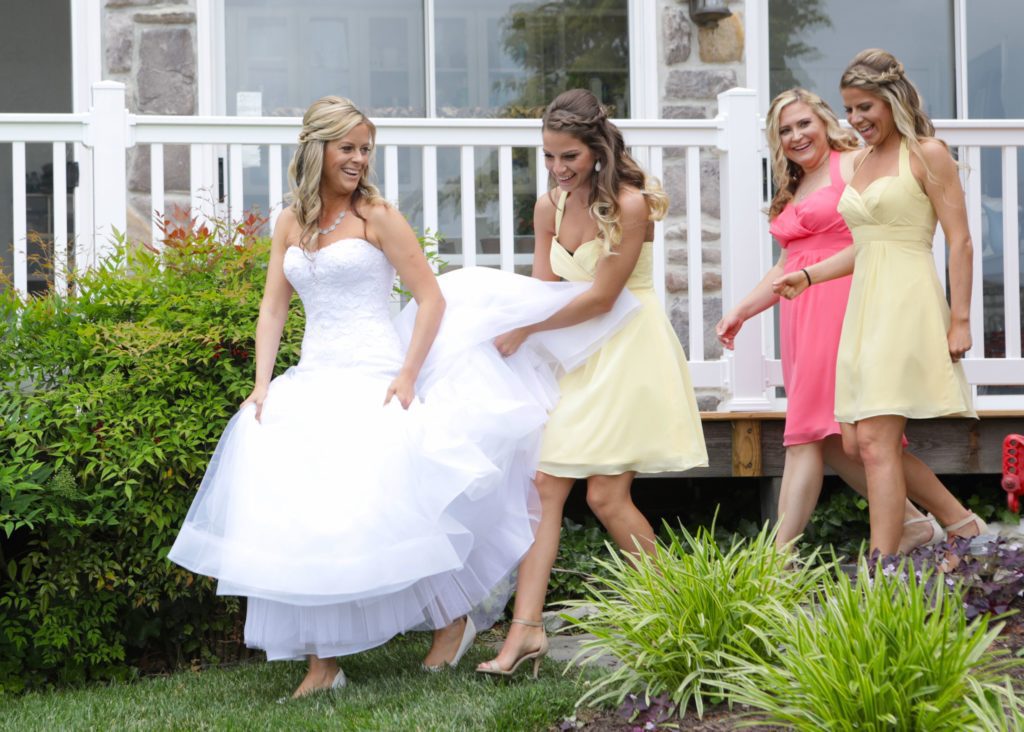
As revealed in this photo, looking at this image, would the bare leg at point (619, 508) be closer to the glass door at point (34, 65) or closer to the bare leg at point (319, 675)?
the bare leg at point (319, 675)

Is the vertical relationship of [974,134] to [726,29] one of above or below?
below

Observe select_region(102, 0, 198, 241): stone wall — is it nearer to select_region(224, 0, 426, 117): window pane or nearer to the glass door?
select_region(224, 0, 426, 117): window pane

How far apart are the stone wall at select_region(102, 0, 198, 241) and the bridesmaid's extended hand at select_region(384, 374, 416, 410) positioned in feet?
10.2

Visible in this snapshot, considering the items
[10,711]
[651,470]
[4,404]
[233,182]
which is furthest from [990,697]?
[233,182]

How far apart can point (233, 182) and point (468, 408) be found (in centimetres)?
215

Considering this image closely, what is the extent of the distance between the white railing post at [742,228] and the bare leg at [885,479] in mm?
1309

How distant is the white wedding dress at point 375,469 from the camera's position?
132 inches

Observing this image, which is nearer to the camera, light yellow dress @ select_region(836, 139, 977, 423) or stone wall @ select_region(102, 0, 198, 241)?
light yellow dress @ select_region(836, 139, 977, 423)

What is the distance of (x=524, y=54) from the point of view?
6.95m

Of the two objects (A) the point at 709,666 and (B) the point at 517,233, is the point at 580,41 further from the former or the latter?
(A) the point at 709,666

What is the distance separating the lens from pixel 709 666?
9.84 feet

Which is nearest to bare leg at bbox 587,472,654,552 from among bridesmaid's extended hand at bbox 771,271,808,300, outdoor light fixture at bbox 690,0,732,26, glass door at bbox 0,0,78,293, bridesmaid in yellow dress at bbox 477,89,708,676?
bridesmaid in yellow dress at bbox 477,89,708,676

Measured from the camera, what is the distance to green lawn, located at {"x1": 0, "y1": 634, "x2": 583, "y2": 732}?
314 cm

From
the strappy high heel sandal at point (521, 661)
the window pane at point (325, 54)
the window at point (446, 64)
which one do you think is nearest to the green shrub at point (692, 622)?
the strappy high heel sandal at point (521, 661)
